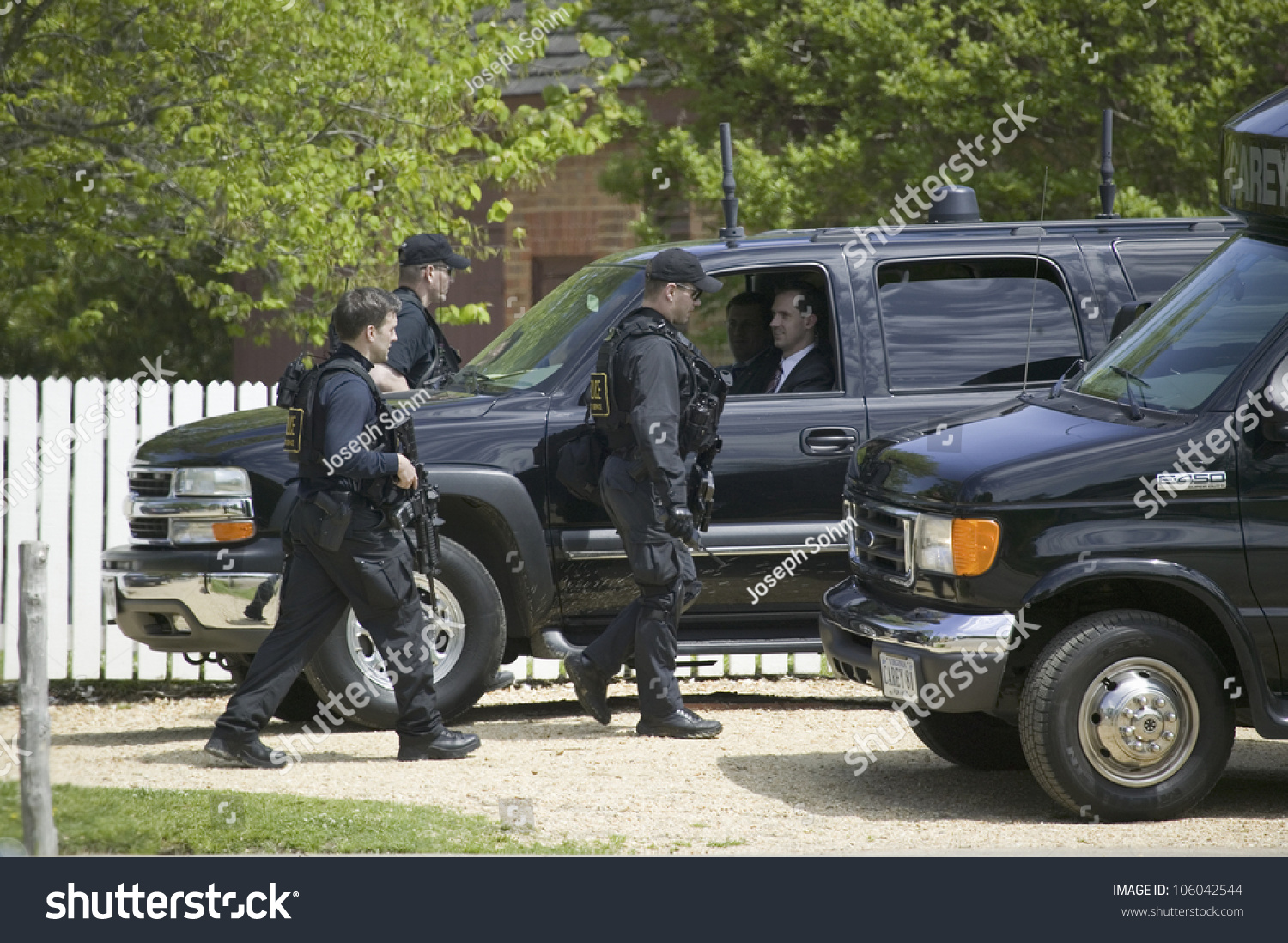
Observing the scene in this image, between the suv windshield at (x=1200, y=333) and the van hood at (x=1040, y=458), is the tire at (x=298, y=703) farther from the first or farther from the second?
the suv windshield at (x=1200, y=333)

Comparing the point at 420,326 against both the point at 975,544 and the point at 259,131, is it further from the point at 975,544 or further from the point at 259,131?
the point at 975,544

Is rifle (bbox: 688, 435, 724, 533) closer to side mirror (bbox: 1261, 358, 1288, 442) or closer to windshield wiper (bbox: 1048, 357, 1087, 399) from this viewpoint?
windshield wiper (bbox: 1048, 357, 1087, 399)

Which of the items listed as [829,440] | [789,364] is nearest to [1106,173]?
[789,364]

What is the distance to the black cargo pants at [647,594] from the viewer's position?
23.7 ft

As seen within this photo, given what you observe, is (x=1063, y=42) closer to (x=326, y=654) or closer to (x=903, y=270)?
(x=903, y=270)

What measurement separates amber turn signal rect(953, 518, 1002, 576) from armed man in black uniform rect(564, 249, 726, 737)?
1556mm

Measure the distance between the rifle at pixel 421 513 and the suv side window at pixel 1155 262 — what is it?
3.35 meters

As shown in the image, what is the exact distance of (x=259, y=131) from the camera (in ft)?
34.0

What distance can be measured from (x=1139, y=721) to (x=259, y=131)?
6.67 meters

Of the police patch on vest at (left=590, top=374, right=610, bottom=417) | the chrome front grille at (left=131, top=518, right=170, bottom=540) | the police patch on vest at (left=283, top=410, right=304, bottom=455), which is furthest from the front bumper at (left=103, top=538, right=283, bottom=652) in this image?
the police patch on vest at (left=590, top=374, right=610, bottom=417)

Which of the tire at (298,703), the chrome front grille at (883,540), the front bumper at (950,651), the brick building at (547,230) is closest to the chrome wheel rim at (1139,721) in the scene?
the front bumper at (950,651)

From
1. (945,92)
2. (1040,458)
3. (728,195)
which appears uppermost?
(945,92)

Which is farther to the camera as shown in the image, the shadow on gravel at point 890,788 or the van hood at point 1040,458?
the shadow on gravel at point 890,788

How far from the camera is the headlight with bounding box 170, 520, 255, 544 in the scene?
747cm
